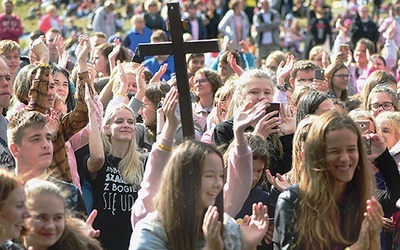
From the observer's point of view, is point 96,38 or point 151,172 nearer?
point 151,172

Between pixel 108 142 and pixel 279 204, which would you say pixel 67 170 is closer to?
pixel 108 142

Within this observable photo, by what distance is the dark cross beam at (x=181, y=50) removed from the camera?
617 cm

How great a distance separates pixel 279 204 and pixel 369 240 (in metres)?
0.52

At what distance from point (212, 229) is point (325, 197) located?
68 centimetres

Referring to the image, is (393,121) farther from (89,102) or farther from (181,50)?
(181,50)

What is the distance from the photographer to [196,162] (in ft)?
18.2

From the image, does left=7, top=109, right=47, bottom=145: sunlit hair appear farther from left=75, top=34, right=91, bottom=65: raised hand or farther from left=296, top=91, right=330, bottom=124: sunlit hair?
left=296, top=91, right=330, bottom=124: sunlit hair

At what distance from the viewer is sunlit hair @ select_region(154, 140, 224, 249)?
544cm

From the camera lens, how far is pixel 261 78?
8.39 metres

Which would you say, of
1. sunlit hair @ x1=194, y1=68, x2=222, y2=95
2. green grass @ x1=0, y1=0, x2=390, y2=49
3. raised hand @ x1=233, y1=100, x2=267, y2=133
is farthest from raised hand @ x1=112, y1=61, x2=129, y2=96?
green grass @ x1=0, y1=0, x2=390, y2=49

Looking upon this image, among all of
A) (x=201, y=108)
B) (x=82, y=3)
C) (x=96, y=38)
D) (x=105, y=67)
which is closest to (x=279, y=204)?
(x=201, y=108)

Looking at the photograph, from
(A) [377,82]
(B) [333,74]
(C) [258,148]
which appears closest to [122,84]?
(C) [258,148]

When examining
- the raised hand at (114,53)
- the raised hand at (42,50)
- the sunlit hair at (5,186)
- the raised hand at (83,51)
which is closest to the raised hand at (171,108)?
the sunlit hair at (5,186)

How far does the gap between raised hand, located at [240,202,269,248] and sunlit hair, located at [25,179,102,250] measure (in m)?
0.80
